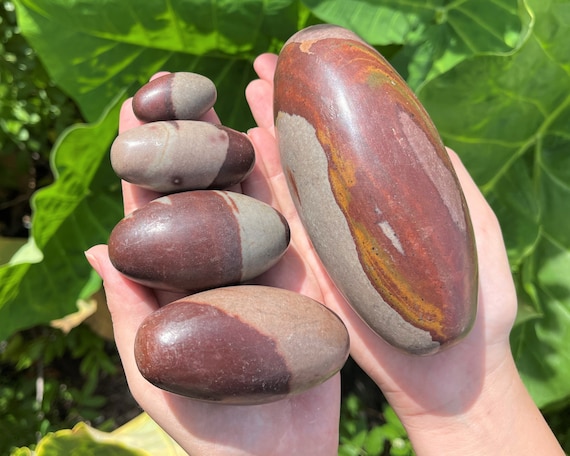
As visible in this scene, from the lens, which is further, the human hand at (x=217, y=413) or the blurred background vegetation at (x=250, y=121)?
the blurred background vegetation at (x=250, y=121)

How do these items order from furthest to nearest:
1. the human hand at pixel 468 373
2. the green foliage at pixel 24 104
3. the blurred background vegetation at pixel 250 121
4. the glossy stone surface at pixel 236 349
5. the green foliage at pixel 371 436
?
the green foliage at pixel 24 104, the green foliage at pixel 371 436, the blurred background vegetation at pixel 250 121, the human hand at pixel 468 373, the glossy stone surface at pixel 236 349

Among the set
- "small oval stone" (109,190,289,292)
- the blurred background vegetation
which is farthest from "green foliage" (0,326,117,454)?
"small oval stone" (109,190,289,292)

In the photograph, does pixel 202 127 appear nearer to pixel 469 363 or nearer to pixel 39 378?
pixel 469 363

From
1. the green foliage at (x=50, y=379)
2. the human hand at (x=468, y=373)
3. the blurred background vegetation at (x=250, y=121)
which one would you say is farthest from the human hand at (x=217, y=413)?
the green foliage at (x=50, y=379)

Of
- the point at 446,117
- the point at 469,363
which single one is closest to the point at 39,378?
the point at 469,363

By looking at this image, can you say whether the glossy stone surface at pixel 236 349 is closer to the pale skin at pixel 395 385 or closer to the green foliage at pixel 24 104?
the pale skin at pixel 395 385

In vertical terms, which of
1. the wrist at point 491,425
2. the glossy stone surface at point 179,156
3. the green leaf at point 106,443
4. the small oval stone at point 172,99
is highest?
the small oval stone at point 172,99

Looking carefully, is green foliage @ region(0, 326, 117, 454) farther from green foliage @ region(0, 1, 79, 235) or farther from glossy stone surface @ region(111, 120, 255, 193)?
glossy stone surface @ region(111, 120, 255, 193)
